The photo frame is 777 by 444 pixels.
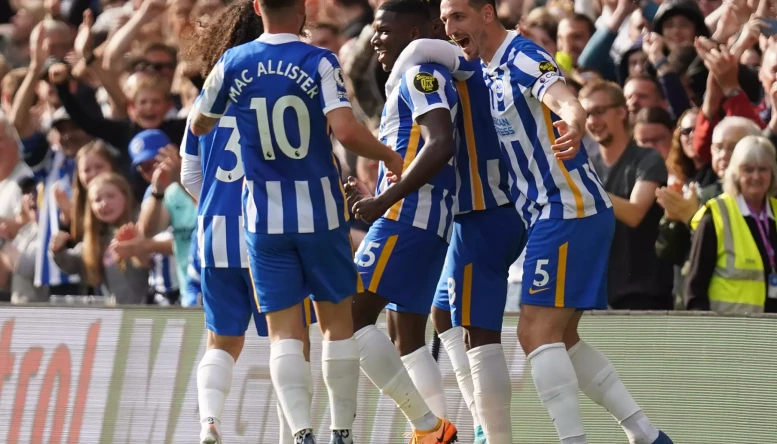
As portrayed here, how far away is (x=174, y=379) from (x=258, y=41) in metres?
2.89

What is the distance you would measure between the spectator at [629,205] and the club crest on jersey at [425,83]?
2.54 m

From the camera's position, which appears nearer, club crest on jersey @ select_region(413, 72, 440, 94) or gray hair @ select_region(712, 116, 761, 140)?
club crest on jersey @ select_region(413, 72, 440, 94)

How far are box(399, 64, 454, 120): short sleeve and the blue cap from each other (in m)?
4.39

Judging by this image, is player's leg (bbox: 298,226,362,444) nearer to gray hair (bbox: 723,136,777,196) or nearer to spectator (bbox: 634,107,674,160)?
gray hair (bbox: 723,136,777,196)

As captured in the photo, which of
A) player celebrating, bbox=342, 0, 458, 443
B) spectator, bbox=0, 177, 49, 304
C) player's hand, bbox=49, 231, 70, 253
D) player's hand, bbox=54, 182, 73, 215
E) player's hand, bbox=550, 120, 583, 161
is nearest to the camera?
player's hand, bbox=550, 120, 583, 161

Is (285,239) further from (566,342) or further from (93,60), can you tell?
(93,60)

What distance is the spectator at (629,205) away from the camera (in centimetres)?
884

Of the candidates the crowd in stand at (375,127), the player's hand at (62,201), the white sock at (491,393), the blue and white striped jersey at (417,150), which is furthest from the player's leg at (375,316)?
the player's hand at (62,201)

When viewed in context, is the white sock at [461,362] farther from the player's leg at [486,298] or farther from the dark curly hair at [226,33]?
the dark curly hair at [226,33]

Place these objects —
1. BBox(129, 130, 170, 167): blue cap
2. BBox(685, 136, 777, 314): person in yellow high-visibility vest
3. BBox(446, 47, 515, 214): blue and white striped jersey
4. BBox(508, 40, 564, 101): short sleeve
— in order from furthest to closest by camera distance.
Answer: BBox(129, 130, 170, 167): blue cap → BBox(685, 136, 777, 314): person in yellow high-visibility vest → BBox(446, 47, 515, 214): blue and white striped jersey → BBox(508, 40, 564, 101): short sleeve

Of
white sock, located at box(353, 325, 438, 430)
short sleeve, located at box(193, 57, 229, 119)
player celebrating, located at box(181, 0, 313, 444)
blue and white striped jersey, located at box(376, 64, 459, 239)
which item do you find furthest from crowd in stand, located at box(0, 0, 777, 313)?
white sock, located at box(353, 325, 438, 430)

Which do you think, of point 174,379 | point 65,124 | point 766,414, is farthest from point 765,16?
point 65,124

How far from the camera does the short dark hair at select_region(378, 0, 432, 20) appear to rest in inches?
281

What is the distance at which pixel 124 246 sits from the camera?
10461 mm
